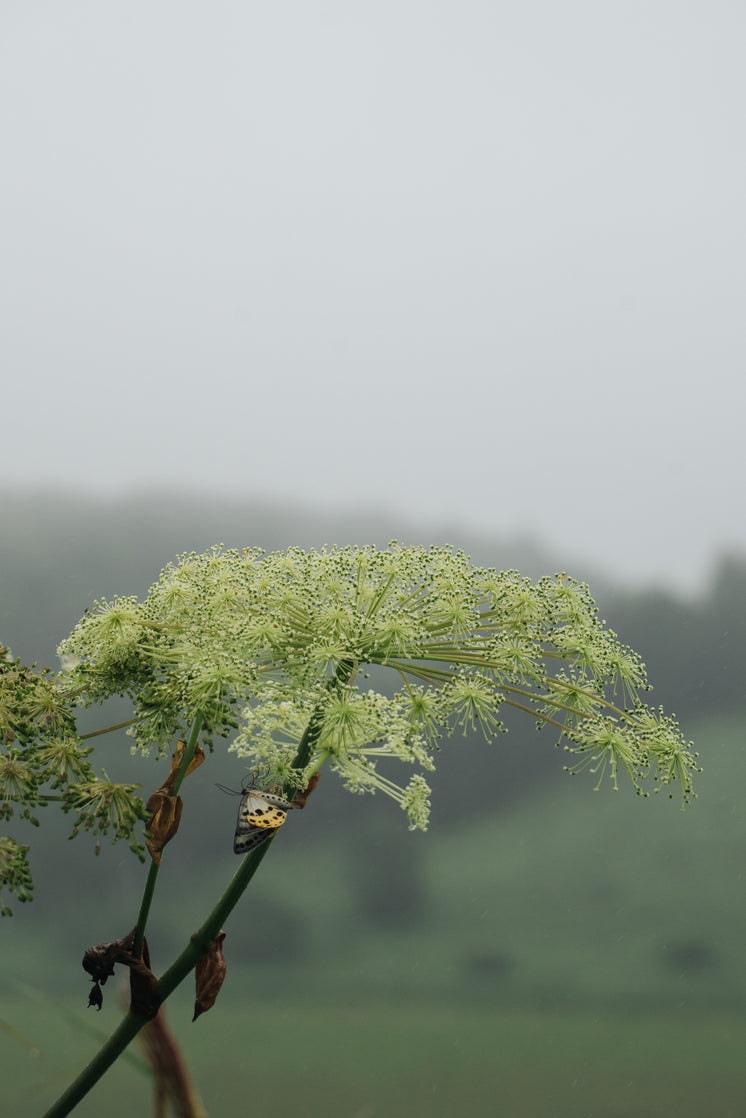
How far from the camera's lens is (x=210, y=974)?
1.65 metres

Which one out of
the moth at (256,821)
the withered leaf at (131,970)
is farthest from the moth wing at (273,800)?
the withered leaf at (131,970)

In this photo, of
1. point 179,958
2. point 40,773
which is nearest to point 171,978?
point 179,958

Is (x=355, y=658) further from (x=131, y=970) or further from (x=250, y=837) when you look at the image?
(x=131, y=970)

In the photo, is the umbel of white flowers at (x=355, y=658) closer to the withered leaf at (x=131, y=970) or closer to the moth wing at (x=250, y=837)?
the moth wing at (x=250, y=837)

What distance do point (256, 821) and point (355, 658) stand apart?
0.29 meters

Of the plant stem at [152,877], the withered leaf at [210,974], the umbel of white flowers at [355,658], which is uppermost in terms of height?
the umbel of white flowers at [355,658]

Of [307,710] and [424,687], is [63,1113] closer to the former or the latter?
[307,710]

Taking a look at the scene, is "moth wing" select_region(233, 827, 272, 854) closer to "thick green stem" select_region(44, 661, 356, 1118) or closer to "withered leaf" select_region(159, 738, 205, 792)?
"thick green stem" select_region(44, 661, 356, 1118)

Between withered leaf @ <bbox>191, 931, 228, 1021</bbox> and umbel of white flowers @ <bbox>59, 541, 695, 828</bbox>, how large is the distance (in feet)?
1.00

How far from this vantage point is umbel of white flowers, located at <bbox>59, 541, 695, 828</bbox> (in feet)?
4.96

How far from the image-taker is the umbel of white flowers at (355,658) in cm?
A: 151

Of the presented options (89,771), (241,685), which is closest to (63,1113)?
(89,771)

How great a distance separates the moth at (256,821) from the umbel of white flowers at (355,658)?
0.16 feet

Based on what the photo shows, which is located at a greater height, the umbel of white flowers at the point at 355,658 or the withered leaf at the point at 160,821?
the umbel of white flowers at the point at 355,658
